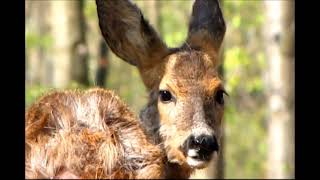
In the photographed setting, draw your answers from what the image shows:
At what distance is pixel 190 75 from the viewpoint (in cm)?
775

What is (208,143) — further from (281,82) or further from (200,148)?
(281,82)

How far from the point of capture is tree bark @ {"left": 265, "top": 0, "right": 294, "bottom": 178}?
42.9 feet

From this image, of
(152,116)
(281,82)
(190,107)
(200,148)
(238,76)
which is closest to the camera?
(200,148)

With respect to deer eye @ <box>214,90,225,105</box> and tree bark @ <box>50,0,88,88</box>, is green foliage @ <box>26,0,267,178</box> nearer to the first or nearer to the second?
tree bark @ <box>50,0,88,88</box>


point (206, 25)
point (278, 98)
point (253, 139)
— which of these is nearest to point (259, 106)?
point (253, 139)

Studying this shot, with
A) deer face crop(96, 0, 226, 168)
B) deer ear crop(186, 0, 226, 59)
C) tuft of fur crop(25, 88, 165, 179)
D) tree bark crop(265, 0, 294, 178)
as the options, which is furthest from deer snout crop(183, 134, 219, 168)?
tree bark crop(265, 0, 294, 178)

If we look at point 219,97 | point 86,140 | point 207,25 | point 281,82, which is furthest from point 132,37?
point 281,82

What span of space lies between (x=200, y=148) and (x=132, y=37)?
181 cm
